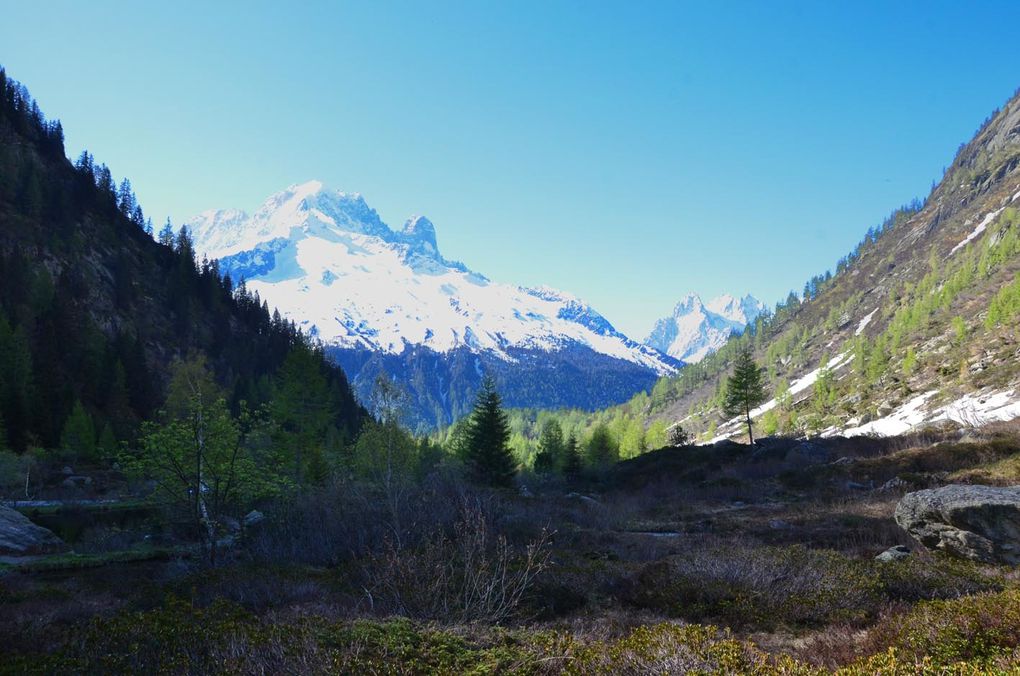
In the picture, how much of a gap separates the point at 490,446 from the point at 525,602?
30.0 m

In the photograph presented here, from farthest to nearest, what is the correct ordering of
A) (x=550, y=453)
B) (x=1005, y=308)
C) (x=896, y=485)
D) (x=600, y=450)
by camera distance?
(x=550, y=453)
(x=600, y=450)
(x=1005, y=308)
(x=896, y=485)

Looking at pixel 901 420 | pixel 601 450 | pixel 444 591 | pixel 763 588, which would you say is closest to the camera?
pixel 444 591

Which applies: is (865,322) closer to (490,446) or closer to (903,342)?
(903,342)

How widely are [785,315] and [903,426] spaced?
168m

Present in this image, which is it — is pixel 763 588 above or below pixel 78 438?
below

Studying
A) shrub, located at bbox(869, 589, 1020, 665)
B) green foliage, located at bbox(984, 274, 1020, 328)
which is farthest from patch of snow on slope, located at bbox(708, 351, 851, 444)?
shrub, located at bbox(869, 589, 1020, 665)

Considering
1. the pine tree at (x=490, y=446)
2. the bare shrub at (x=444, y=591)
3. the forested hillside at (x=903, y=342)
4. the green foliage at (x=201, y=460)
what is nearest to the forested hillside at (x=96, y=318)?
the pine tree at (x=490, y=446)

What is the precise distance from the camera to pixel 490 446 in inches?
1516

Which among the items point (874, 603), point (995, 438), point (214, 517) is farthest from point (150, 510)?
point (995, 438)

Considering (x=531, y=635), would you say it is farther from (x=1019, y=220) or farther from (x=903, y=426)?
(x=1019, y=220)

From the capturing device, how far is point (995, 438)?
2241cm

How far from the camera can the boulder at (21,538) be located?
20.4 metres

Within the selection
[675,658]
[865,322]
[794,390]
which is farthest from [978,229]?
[675,658]

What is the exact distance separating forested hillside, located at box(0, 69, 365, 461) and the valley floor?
29.4 meters
